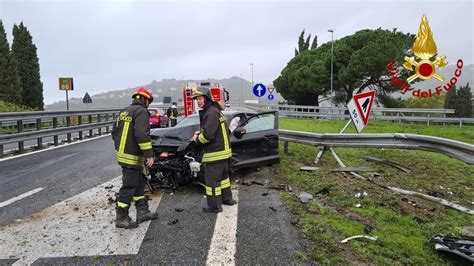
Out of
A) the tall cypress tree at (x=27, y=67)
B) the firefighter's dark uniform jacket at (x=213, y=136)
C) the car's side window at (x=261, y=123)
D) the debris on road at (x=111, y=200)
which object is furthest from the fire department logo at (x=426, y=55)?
the tall cypress tree at (x=27, y=67)

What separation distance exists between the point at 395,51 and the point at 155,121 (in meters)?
22.0

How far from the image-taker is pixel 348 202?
5.15m

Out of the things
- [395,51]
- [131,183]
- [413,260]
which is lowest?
[413,260]

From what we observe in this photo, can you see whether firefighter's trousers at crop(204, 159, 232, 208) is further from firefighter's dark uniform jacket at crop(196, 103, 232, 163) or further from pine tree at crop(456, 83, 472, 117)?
pine tree at crop(456, 83, 472, 117)

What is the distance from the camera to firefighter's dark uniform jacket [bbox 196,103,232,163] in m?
4.95

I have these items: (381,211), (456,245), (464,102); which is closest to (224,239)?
(381,211)

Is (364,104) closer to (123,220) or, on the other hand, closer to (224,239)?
(224,239)

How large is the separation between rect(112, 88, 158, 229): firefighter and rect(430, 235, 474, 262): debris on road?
329cm

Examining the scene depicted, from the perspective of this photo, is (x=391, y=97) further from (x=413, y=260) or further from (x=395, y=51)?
(x=413, y=260)

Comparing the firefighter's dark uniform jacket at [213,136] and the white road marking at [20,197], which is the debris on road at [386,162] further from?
the white road marking at [20,197]

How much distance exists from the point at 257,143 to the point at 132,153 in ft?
9.57

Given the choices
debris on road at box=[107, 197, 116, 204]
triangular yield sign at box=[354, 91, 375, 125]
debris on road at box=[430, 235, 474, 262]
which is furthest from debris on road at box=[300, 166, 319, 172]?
debris on road at box=[107, 197, 116, 204]

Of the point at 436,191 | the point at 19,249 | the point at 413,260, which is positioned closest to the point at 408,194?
the point at 436,191

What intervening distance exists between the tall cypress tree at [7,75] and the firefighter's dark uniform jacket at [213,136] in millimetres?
28130
